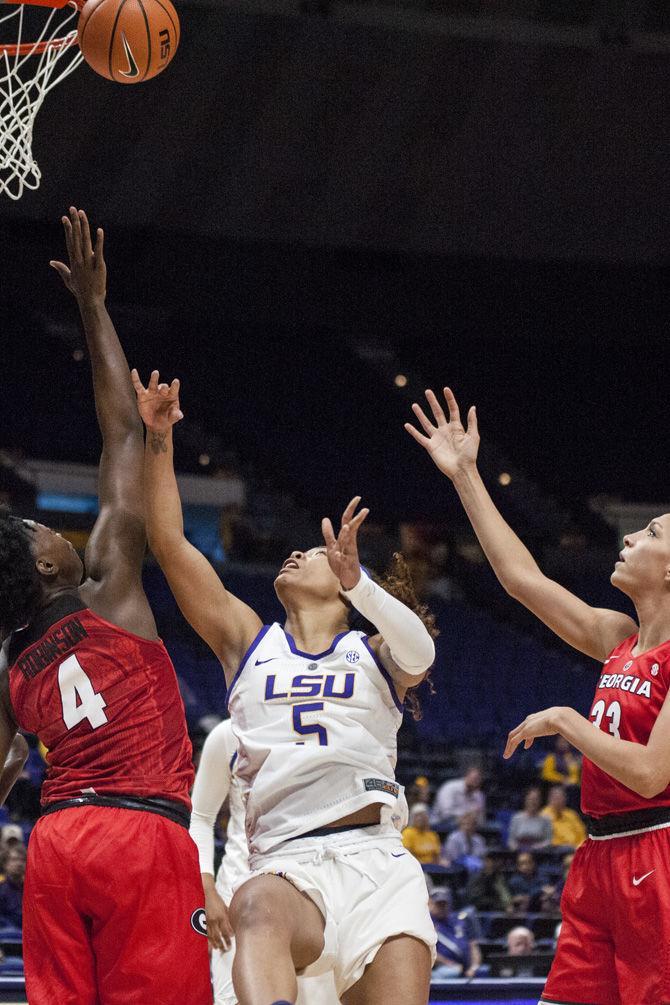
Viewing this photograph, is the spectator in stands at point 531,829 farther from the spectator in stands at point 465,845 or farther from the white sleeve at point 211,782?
the white sleeve at point 211,782

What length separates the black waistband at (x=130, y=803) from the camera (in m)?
3.51

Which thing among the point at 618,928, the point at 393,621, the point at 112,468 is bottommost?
the point at 618,928

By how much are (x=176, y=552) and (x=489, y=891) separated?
645cm

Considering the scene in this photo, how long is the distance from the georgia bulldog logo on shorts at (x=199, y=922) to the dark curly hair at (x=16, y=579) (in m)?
0.98

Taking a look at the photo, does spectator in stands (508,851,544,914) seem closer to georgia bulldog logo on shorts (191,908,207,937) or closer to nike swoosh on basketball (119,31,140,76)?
georgia bulldog logo on shorts (191,908,207,937)

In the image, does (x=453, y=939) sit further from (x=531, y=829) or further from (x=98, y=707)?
(x=98, y=707)

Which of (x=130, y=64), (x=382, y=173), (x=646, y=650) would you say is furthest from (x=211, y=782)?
(x=382, y=173)

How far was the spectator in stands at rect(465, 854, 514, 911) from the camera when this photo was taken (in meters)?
9.39

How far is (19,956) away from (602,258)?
10283 mm

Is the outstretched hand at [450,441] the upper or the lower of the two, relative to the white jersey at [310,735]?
upper

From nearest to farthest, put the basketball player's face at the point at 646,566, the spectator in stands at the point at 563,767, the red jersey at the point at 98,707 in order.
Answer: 1. the red jersey at the point at 98,707
2. the basketball player's face at the point at 646,566
3. the spectator in stands at the point at 563,767

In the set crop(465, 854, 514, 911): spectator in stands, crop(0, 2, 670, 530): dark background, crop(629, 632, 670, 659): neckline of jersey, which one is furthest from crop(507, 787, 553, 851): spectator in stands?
crop(629, 632, 670, 659): neckline of jersey

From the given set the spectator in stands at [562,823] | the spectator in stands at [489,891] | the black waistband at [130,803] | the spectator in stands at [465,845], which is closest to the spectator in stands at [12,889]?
the spectator in stands at [489,891]

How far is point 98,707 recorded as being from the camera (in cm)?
357
